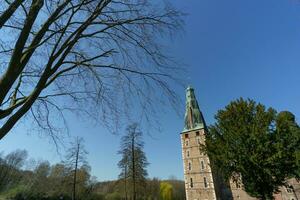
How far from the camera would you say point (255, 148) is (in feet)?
54.0

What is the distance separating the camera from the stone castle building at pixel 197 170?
40.4 metres

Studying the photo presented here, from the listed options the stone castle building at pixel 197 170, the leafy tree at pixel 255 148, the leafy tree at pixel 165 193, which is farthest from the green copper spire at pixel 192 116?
the leafy tree at pixel 255 148

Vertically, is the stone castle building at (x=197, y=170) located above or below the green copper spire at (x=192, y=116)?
below

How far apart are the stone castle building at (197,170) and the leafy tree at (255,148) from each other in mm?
19542

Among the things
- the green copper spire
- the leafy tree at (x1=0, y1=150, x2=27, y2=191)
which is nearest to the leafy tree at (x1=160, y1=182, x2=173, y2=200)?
the green copper spire

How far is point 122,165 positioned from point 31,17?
77.8ft

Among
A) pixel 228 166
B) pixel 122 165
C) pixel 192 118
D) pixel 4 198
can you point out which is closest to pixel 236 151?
pixel 228 166

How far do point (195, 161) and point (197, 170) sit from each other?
69.2 inches

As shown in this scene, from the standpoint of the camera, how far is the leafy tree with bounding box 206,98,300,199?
15.9 metres

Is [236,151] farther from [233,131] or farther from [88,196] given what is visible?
[88,196]

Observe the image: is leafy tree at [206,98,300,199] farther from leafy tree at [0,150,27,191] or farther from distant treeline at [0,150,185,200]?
leafy tree at [0,150,27,191]

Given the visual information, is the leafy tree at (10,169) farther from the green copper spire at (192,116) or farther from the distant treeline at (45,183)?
the green copper spire at (192,116)

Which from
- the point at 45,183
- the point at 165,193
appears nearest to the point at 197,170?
the point at 165,193

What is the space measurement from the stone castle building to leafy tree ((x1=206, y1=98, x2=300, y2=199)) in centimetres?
1954
